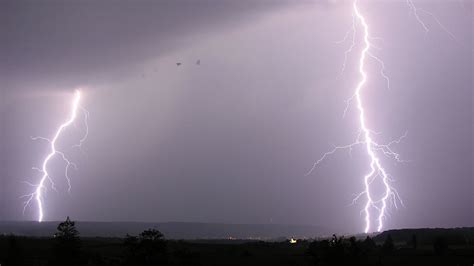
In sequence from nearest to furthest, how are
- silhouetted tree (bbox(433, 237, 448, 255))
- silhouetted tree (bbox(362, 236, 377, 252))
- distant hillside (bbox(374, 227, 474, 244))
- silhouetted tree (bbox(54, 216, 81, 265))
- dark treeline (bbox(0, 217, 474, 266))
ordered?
dark treeline (bbox(0, 217, 474, 266))
silhouetted tree (bbox(54, 216, 81, 265))
silhouetted tree (bbox(433, 237, 448, 255))
silhouetted tree (bbox(362, 236, 377, 252))
distant hillside (bbox(374, 227, 474, 244))

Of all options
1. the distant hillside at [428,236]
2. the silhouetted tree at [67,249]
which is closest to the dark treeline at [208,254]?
the silhouetted tree at [67,249]

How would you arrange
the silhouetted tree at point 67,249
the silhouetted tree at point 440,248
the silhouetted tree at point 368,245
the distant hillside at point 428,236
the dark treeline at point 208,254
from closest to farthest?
the dark treeline at point 208,254 < the silhouetted tree at point 67,249 < the silhouetted tree at point 440,248 < the silhouetted tree at point 368,245 < the distant hillside at point 428,236

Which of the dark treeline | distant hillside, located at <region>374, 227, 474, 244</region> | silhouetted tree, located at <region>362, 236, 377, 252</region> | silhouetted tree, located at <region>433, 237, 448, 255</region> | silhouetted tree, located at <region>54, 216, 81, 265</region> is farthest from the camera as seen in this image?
distant hillside, located at <region>374, 227, 474, 244</region>

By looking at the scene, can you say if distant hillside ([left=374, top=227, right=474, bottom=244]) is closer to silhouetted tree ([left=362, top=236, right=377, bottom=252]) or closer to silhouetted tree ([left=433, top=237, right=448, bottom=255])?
silhouetted tree ([left=362, top=236, right=377, bottom=252])

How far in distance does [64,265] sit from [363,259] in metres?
23.3

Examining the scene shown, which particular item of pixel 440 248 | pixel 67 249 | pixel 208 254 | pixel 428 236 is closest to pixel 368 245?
pixel 440 248

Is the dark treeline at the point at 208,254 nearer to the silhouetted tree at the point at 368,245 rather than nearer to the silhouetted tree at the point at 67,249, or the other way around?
the silhouetted tree at the point at 67,249

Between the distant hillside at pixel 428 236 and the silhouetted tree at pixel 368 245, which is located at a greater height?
the distant hillside at pixel 428 236

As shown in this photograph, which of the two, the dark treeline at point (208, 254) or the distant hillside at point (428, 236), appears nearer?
the dark treeline at point (208, 254)

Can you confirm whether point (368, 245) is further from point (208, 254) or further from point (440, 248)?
point (208, 254)

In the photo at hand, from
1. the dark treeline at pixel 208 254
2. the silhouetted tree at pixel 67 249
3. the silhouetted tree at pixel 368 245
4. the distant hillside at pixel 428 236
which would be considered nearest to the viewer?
the dark treeline at pixel 208 254

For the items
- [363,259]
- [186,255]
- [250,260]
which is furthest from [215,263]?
[186,255]

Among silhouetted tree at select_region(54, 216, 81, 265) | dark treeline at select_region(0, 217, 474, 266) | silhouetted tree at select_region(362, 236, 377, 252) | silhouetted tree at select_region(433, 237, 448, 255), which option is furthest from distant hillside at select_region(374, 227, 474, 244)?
silhouetted tree at select_region(54, 216, 81, 265)

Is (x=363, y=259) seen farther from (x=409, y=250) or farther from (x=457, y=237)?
(x=457, y=237)
